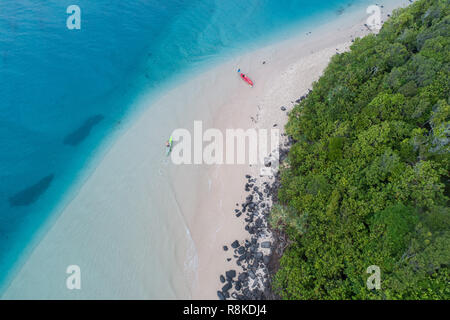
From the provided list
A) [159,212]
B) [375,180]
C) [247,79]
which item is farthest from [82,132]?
[375,180]

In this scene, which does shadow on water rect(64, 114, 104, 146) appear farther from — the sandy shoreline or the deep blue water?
the sandy shoreline

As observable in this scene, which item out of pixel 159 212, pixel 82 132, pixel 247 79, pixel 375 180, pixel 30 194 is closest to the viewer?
pixel 375 180

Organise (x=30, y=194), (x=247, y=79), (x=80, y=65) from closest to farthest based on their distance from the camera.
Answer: (x=30, y=194)
(x=247, y=79)
(x=80, y=65)

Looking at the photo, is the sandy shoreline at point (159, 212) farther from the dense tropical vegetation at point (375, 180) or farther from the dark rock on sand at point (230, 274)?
the dense tropical vegetation at point (375, 180)

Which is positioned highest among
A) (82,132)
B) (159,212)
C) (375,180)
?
(82,132)

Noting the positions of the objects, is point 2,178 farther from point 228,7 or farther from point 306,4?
point 306,4

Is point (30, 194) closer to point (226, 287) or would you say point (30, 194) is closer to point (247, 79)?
point (226, 287)
